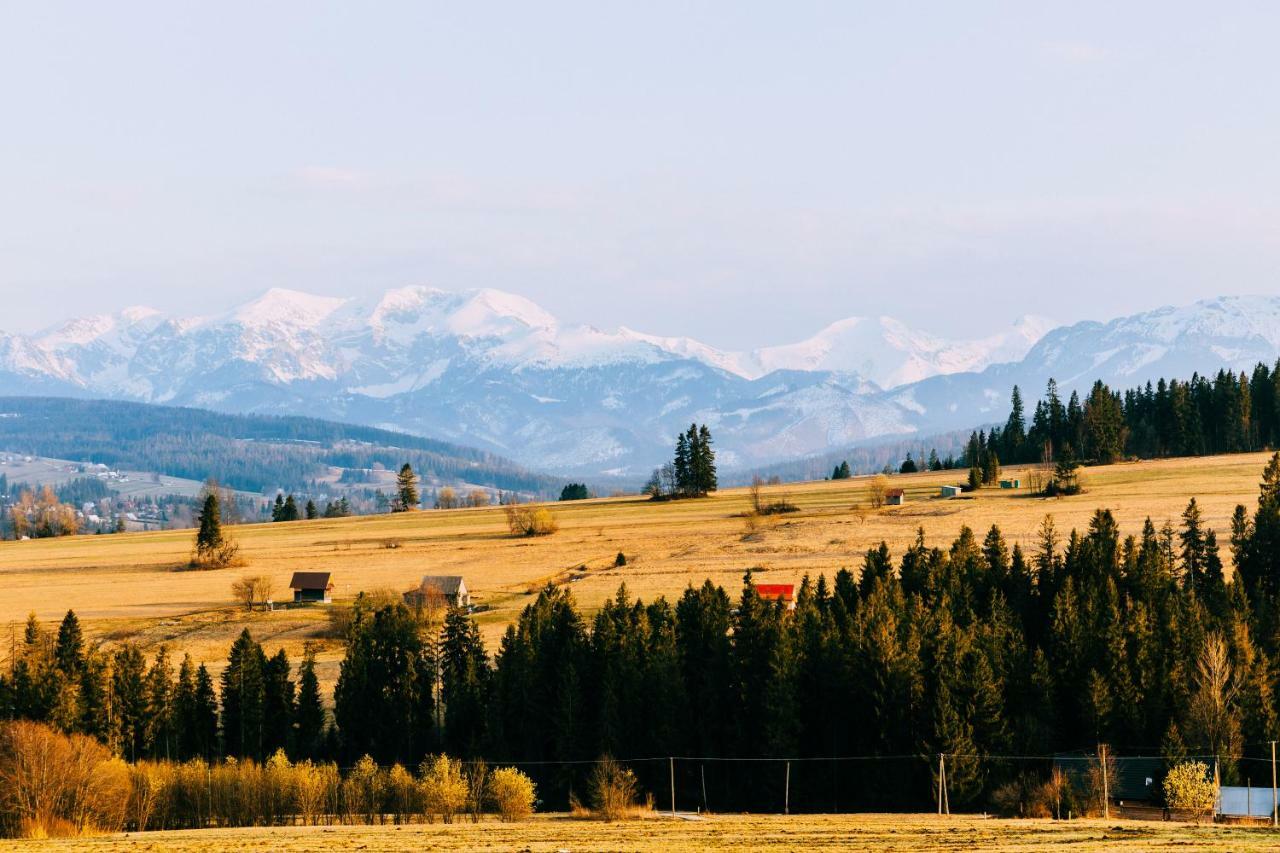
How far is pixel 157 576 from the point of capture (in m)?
146

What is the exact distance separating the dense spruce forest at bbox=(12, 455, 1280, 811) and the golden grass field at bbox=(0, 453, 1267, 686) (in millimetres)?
12045

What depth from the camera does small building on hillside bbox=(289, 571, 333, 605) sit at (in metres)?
127

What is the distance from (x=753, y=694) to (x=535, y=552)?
71552 mm

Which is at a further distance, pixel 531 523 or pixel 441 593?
pixel 531 523

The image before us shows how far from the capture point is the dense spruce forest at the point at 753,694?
75.7 m

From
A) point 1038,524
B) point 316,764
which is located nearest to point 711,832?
point 316,764

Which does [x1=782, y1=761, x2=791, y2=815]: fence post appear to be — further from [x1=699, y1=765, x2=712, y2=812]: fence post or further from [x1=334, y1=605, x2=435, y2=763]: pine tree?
[x1=334, y1=605, x2=435, y2=763]: pine tree

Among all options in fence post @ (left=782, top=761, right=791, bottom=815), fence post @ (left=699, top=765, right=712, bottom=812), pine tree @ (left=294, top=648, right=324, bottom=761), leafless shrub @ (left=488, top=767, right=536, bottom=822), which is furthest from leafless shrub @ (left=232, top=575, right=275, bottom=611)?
fence post @ (left=782, top=761, right=791, bottom=815)

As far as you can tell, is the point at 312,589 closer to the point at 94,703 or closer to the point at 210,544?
the point at 210,544

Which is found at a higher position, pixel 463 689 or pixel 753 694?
pixel 463 689

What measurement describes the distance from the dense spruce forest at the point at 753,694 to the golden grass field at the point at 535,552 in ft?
39.5

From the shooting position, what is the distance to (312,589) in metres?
128

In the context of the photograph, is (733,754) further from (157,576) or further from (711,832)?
(157,576)

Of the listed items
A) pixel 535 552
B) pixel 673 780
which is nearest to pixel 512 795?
pixel 673 780
